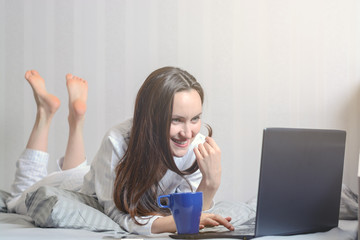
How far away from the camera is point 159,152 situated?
146 centimetres

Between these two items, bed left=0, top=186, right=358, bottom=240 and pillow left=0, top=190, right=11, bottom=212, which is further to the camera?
pillow left=0, top=190, right=11, bottom=212

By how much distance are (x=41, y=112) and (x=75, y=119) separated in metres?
0.16

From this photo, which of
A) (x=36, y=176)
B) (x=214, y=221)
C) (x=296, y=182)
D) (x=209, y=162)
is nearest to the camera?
(x=296, y=182)

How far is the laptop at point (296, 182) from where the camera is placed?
1033mm

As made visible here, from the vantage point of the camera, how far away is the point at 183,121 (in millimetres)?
1484

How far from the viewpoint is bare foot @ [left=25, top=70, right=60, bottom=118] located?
2.21 m

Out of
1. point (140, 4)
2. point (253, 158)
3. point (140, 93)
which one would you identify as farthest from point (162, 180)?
point (140, 4)

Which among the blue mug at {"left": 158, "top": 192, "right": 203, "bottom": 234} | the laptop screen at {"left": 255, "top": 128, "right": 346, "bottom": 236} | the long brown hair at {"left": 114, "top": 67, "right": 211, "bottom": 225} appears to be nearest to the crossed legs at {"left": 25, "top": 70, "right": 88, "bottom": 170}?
the long brown hair at {"left": 114, "top": 67, "right": 211, "bottom": 225}

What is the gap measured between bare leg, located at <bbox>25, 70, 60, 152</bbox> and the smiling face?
0.93 meters

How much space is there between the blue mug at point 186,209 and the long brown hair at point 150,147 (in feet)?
0.98

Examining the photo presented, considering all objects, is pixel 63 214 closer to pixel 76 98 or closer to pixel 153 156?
pixel 153 156

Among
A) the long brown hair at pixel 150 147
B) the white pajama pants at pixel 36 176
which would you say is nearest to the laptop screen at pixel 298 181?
the long brown hair at pixel 150 147

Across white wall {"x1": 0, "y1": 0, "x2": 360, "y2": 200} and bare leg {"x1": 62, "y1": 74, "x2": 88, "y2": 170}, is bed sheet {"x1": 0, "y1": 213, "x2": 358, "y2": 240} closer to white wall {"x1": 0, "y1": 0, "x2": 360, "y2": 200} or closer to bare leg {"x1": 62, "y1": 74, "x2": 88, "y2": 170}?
bare leg {"x1": 62, "y1": 74, "x2": 88, "y2": 170}

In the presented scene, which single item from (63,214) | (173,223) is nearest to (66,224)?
(63,214)
